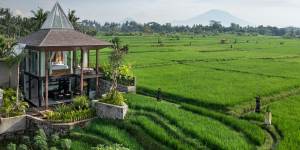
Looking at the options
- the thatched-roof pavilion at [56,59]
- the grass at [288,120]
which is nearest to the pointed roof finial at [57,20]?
the thatched-roof pavilion at [56,59]

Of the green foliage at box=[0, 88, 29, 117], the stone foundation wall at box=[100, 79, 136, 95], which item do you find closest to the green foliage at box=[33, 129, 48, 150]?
the green foliage at box=[0, 88, 29, 117]

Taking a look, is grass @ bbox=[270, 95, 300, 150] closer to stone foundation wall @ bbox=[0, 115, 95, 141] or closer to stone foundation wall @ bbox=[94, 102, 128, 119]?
stone foundation wall @ bbox=[94, 102, 128, 119]

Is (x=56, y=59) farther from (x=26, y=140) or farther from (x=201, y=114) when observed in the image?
(x=201, y=114)

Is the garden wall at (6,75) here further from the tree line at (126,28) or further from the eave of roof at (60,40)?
the tree line at (126,28)

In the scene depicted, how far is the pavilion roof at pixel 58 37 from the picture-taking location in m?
18.4

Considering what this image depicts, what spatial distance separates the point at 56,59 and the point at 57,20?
2348 mm

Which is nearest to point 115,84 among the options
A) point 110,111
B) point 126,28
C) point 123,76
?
point 110,111

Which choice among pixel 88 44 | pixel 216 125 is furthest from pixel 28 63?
pixel 216 125

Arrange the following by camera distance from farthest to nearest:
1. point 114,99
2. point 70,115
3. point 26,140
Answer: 1. point 114,99
2. point 70,115
3. point 26,140

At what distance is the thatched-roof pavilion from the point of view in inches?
746

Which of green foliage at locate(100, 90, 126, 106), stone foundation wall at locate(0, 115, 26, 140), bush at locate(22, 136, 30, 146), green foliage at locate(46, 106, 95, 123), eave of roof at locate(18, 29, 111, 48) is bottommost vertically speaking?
bush at locate(22, 136, 30, 146)

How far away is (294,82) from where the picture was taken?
82.1 feet

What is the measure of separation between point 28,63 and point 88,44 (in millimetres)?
4096

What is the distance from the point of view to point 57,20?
20.7 m
